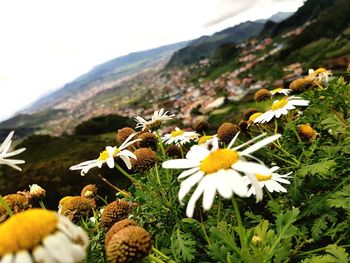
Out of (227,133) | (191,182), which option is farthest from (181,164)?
(227,133)

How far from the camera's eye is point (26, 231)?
1205mm

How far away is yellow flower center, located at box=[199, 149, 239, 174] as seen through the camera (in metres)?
1.58

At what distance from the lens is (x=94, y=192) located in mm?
3469

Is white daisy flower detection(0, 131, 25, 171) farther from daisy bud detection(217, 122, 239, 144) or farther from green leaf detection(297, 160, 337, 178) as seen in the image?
green leaf detection(297, 160, 337, 178)

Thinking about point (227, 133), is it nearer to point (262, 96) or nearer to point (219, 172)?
point (262, 96)

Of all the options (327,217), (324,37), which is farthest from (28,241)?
(324,37)

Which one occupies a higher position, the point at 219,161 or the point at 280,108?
the point at 219,161

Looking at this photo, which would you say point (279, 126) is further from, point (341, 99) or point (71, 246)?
point (71, 246)

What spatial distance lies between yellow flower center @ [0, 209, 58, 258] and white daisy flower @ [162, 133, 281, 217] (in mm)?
499

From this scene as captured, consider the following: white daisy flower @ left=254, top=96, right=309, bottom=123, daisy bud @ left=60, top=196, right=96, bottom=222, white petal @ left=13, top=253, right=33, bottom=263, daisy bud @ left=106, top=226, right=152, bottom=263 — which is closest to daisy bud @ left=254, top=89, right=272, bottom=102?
white daisy flower @ left=254, top=96, right=309, bottom=123

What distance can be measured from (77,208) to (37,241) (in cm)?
154

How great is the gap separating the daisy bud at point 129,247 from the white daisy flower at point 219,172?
0.24 metres

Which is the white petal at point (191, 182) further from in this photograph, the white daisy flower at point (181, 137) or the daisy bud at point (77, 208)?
the white daisy flower at point (181, 137)

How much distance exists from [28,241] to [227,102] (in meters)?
40.7
